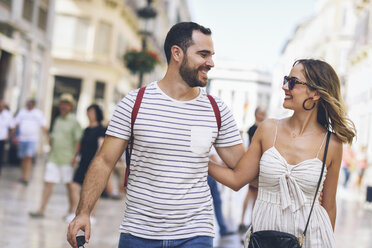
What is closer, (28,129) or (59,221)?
(59,221)

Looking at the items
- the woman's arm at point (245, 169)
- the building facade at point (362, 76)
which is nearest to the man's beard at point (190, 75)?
the woman's arm at point (245, 169)

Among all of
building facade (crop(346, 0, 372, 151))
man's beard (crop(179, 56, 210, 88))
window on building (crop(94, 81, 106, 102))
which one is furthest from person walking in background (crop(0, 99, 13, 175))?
building facade (crop(346, 0, 372, 151))

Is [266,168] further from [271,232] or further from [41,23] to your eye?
[41,23]

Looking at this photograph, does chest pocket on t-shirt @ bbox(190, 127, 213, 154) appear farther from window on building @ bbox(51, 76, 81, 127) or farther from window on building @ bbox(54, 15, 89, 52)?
window on building @ bbox(54, 15, 89, 52)

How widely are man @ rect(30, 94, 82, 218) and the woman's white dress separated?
21.4 feet

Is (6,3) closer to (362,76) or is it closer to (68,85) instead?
(68,85)

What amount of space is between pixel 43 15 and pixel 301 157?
2149 cm

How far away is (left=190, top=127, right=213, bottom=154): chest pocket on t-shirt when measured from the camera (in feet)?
11.9

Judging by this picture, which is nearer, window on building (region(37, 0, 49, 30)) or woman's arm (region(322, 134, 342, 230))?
woman's arm (region(322, 134, 342, 230))

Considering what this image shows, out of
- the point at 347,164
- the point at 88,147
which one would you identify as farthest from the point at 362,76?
the point at 88,147

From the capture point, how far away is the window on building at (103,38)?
3309cm

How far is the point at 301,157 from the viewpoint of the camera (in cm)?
363

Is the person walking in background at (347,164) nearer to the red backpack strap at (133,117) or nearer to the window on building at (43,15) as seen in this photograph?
the window on building at (43,15)

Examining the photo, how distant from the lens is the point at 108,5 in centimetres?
3328
